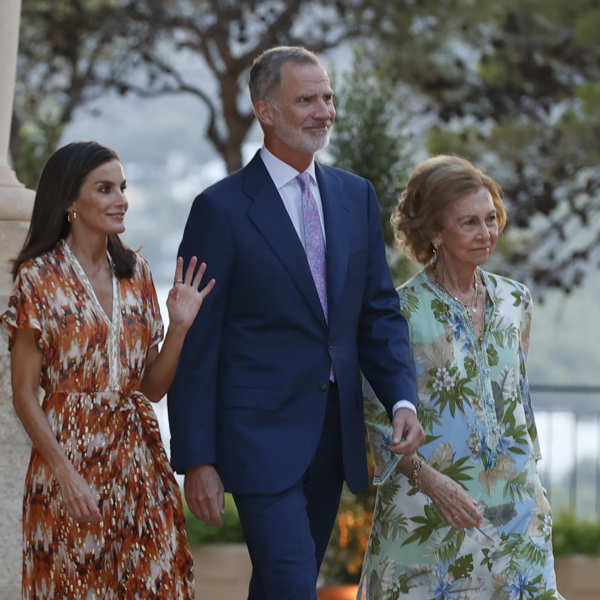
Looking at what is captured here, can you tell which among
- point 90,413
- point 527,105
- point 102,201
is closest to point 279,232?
point 102,201

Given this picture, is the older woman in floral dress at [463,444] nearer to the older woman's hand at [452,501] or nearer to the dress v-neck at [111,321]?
the older woman's hand at [452,501]

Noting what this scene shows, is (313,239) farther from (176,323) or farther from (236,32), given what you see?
(236,32)

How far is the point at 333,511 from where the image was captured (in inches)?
145

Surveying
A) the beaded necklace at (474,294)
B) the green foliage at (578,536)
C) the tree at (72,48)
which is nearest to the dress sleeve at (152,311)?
the beaded necklace at (474,294)

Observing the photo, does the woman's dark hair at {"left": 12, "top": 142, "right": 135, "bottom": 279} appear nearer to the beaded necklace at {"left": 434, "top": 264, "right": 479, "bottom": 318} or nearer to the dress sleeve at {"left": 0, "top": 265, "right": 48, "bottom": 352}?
the dress sleeve at {"left": 0, "top": 265, "right": 48, "bottom": 352}

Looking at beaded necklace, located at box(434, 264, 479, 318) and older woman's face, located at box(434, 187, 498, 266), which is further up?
older woman's face, located at box(434, 187, 498, 266)

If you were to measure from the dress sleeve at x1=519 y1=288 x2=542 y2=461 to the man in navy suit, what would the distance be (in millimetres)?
499

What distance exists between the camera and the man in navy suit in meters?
3.43

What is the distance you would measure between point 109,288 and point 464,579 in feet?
4.69

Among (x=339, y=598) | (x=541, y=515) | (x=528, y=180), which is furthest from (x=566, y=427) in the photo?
(x=541, y=515)

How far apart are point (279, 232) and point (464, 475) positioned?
978 mm

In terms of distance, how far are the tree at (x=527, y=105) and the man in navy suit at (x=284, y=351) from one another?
28.3 ft

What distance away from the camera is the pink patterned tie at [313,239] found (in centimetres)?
359

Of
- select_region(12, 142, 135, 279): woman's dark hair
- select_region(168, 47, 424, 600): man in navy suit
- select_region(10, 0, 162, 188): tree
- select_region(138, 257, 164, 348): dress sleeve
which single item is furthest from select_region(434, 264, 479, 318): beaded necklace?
select_region(10, 0, 162, 188): tree
